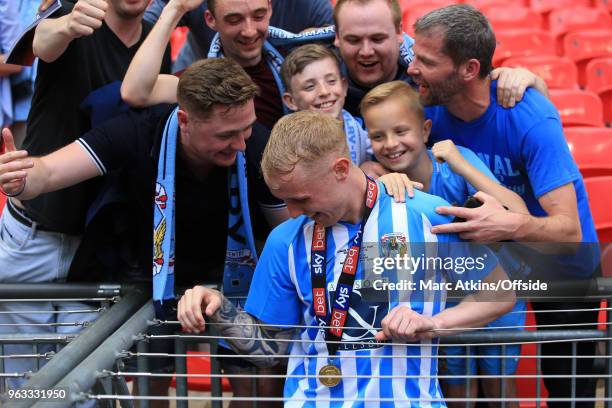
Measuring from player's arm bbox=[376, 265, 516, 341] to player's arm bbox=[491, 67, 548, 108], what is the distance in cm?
75

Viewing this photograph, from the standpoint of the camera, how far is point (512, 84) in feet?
9.05

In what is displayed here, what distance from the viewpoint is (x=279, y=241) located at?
228 cm

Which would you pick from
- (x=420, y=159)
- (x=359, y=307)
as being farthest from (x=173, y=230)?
(x=420, y=159)

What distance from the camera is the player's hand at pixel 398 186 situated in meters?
2.25

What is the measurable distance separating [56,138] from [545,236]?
1.70 meters

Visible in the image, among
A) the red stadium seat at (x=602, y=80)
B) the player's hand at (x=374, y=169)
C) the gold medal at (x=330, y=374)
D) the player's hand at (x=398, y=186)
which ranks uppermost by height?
the red stadium seat at (x=602, y=80)

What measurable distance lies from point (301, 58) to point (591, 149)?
6.74ft

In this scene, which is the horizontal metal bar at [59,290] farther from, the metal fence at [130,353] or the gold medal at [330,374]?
the gold medal at [330,374]

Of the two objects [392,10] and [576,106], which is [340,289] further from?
[576,106]

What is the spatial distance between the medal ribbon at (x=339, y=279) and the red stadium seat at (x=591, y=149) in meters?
2.31

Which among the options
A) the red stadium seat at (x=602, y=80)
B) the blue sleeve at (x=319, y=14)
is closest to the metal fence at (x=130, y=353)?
the blue sleeve at (x=319, y=14)

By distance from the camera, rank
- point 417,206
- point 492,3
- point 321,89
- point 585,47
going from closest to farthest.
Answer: point 417,206 → point 321,89 → point 585,47 → point 492,3

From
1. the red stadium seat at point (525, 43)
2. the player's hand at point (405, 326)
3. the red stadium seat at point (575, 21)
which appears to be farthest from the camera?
the red stadium seat at point (575, 21)

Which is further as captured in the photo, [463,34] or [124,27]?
[124,27]
